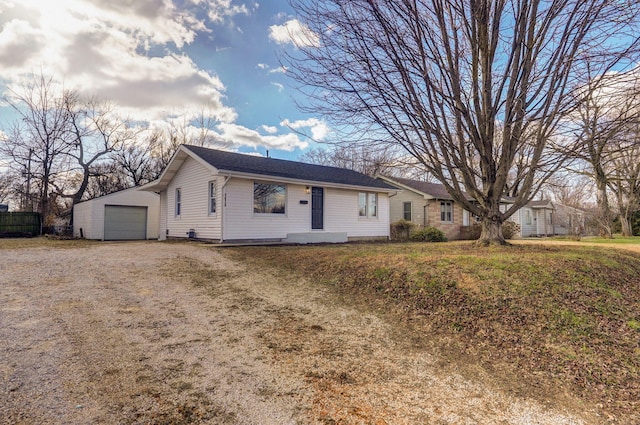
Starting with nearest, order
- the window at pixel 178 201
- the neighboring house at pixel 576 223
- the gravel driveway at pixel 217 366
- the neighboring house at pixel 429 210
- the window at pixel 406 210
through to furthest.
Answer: the gravel driveway at pixel 217 366 < the window at pixel 178 201 < the neighboring house at pixel 429 210 < the window at pixel 406 210 < the neighboring house at pixel 576 223

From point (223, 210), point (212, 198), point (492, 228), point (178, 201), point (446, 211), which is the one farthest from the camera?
point (446, 211)

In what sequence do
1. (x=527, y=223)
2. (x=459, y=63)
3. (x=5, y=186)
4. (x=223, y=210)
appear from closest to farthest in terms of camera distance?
(x=459, y=63) → (x=223, y=210) → (x=5, y=186) → (x=527, y=223)

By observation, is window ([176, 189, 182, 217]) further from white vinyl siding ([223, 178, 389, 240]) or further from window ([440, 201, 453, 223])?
window ([440, 201, 453, 223])

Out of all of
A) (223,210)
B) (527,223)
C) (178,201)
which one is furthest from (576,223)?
(178,201)

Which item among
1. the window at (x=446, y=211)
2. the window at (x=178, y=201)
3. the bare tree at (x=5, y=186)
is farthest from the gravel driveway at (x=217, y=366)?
the bare tree at (x=5, y=186)

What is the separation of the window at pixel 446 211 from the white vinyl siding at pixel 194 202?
44.8 ft

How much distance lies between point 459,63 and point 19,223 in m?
24.5

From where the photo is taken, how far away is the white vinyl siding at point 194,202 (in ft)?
39.2

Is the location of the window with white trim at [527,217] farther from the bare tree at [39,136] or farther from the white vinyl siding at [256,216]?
the bare tree at [39,136]

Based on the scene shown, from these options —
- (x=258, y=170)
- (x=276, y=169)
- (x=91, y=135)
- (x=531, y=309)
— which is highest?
(x=91, y=135)

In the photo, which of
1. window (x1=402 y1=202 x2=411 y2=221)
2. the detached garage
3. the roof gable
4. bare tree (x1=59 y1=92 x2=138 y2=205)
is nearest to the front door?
the roof gable

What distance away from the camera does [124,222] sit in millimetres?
17578

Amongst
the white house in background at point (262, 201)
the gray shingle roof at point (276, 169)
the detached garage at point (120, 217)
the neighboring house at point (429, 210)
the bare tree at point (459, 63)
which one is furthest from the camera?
the neighboring house at point (429, 210)

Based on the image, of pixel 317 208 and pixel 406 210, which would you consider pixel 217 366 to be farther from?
pixel 406 210
